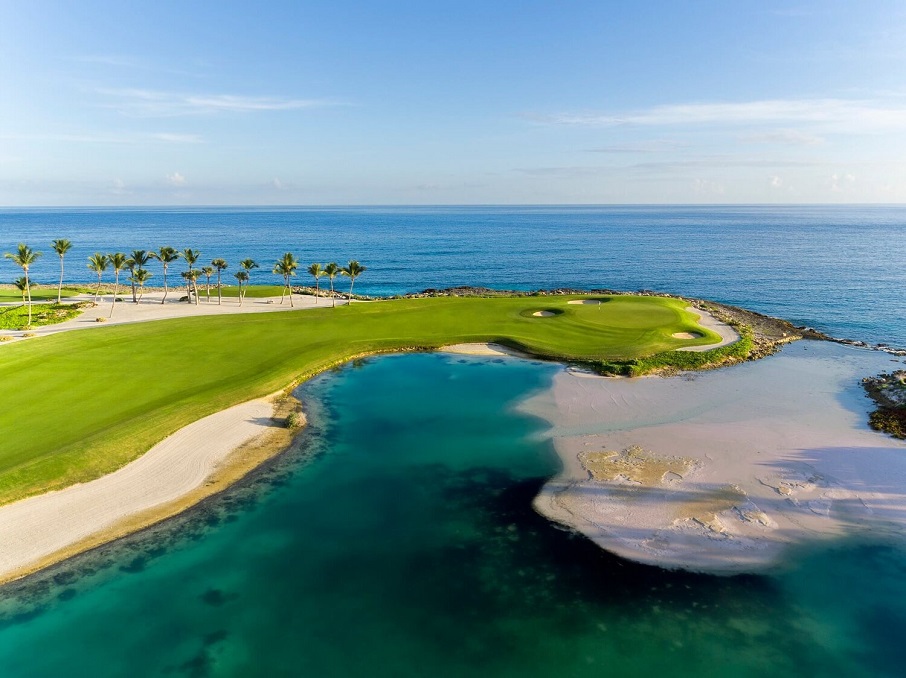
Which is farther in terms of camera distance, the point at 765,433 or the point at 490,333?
the point at 490,333

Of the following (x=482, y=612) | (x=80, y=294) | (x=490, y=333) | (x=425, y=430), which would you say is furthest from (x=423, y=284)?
(x=482, y=612)

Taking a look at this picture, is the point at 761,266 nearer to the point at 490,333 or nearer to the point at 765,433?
the point at 490,333

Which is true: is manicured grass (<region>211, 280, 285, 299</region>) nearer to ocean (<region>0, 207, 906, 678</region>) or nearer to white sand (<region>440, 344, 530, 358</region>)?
white sand (<region>440, 344, 530, 358</region>)

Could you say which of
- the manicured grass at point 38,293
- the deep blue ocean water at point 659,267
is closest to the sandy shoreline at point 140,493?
the manicured grass at point 38,293

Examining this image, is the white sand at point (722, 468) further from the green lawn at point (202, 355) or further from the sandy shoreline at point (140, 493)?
the sandy shoreline at point (140, 493)

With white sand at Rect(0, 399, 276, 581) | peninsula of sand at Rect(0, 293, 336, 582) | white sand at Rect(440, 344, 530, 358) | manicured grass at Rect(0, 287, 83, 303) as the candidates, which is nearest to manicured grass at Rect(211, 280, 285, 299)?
manicured grass at Rect(0, 287, 83, 303)
